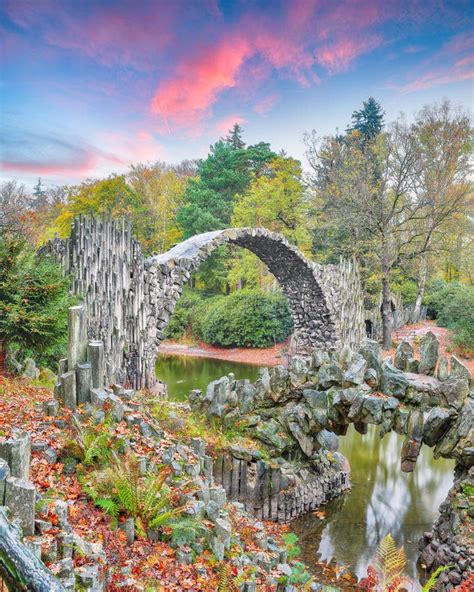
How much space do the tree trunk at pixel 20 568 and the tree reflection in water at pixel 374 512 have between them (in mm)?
4333

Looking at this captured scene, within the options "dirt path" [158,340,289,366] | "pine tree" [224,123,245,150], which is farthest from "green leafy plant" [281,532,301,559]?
"pine tree" [224,123,245,150]

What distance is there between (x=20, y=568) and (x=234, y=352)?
63.4 feet

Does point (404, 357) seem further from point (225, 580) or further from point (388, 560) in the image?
point (225, 580)

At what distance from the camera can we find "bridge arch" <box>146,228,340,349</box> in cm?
1002

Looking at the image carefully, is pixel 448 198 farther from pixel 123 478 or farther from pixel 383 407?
pixel 123 478

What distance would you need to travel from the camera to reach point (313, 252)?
2258 centimetres

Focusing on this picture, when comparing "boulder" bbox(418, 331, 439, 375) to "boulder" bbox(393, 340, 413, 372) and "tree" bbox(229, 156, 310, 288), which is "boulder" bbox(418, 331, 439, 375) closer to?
"boulder" bbox(393, 340, 413, 372)

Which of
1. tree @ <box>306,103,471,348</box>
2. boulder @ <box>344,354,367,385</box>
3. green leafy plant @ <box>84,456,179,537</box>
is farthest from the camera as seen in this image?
tree @ <box>306,103,471,348</box>

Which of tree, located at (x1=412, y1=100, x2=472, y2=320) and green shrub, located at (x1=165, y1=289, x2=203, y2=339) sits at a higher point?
tree, located at (x1=412, y1=100, x2=472, y2=320)

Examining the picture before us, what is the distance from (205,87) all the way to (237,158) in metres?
12.0

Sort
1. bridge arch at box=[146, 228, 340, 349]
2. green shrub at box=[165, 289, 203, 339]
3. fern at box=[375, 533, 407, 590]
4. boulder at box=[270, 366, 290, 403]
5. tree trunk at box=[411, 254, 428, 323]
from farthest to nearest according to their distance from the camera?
green shrub at box=[165, 289, 203, 339] < tree trunk at box=[411, 254, 428, 323] < bridge arch at box=[146, 228, 340, 349] < boulder at box=[270, 366, 290, 403] < fern at box=[375, 533, 407, 590]

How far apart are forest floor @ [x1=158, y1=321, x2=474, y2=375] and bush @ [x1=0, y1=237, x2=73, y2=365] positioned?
38.7 feet

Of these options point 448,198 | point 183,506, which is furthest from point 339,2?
point 183,506

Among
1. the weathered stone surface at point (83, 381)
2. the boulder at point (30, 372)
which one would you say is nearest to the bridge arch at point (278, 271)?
the boulder at point (30, 372)
